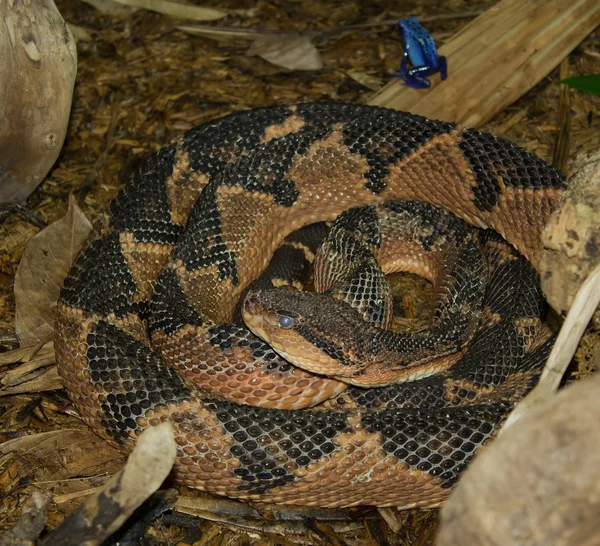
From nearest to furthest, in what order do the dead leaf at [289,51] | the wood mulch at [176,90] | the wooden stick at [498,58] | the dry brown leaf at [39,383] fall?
the dry brown leaf at [39,383], the wood mulch at [176,90], the wooden stick at [498,58], the dead leaf at [289,51]

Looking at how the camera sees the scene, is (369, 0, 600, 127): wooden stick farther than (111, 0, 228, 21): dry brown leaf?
No

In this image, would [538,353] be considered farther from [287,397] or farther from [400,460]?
[287,397]

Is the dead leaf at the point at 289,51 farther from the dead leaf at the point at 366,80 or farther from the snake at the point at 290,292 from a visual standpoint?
the snake at the point at 290,292

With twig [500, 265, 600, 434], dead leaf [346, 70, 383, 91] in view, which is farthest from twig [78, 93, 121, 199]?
twig [500, 265, 600, 434]

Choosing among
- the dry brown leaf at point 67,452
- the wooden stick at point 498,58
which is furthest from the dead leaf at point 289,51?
the dry brown leaf at point 67,452

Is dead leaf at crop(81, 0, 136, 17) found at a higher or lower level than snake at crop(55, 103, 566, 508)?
higher

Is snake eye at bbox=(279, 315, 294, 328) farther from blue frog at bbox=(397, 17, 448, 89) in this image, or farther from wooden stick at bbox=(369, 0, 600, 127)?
blue frog at bbox=(397, 17, 448, 89)
